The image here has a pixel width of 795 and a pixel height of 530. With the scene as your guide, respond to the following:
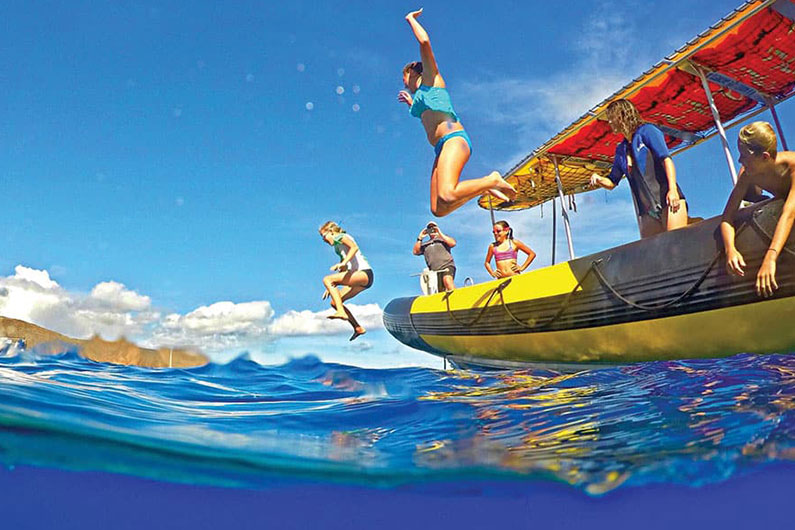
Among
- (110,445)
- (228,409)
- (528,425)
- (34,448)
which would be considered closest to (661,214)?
(528,425)

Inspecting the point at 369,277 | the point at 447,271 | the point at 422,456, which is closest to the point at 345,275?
the point at 369,277

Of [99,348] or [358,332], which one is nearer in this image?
[99,348]

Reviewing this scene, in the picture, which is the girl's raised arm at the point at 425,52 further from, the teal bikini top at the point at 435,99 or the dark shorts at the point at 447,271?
the dark shorts at the point at 447,271

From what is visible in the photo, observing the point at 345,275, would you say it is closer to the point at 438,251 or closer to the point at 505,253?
the point at 438,251

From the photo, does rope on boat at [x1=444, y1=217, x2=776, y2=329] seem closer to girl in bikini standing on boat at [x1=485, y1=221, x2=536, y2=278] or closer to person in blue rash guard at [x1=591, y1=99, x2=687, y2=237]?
person in blue rash guard at [x1=591, y1=99, x2=687, y2=237]

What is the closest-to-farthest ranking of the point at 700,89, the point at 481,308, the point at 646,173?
the point at 646,173
the point at 481,308
the point at 700,89

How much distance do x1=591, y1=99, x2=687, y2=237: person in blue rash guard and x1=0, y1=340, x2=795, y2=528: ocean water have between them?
1.44m

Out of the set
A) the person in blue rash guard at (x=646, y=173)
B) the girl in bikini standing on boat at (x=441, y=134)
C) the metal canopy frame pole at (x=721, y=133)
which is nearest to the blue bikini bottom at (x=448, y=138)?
the girl in bikini standing on boat at (x=441, y=134)

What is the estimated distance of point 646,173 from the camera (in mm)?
4027

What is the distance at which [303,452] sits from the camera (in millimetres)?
2270

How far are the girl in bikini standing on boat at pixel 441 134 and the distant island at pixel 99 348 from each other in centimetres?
287

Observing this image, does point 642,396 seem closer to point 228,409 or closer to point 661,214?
point 661,214

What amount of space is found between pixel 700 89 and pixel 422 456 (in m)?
6.96

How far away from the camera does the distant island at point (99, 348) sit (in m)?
4.14
